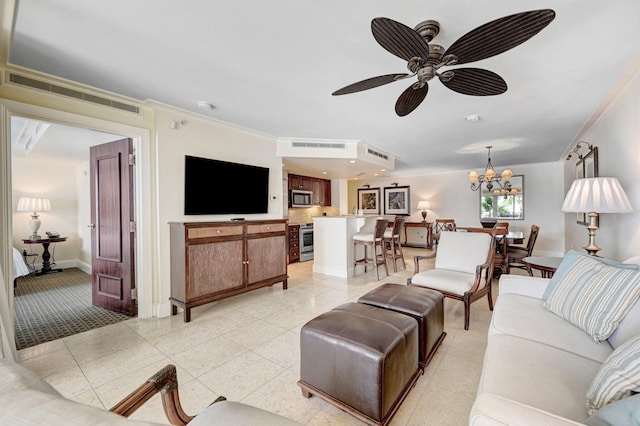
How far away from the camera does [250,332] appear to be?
2619 mm

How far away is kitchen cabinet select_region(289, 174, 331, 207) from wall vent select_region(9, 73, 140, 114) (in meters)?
3.93

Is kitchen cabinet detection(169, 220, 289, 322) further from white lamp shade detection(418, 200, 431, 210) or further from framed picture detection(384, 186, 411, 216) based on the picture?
framed picture detection(384, 186, 411, 216)

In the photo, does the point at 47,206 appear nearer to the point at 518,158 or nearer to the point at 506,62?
the point at 506,62

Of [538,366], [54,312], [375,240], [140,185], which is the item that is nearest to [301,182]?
[375,240]

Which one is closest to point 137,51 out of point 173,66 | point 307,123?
point 173,66

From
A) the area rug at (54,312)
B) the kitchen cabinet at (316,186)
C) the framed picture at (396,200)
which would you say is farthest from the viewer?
the framed picture at (396,200)

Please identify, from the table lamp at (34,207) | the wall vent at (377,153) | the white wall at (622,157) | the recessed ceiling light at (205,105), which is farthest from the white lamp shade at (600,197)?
the table lamp at (34,207)

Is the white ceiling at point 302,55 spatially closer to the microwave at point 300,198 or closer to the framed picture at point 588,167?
A: the framed picture at point 588,167

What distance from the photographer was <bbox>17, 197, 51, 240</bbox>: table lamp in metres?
5.05

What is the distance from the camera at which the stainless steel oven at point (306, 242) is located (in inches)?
248

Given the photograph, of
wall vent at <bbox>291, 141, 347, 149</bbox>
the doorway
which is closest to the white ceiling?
wall vent at <bbox>291, 141, 347, 149</bbox>

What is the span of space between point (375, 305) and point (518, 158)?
6072mm

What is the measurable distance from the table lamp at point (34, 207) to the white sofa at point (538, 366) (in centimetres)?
733

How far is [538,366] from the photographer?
1.23 metres
